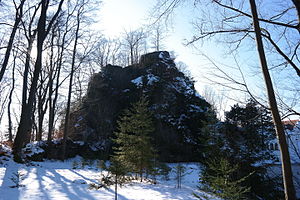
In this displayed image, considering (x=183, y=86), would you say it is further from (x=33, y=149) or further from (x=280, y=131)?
(x=280, y=131)

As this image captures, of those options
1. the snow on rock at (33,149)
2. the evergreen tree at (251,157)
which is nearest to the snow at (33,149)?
the snow on rock at (33,149)

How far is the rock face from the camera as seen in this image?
1794cm

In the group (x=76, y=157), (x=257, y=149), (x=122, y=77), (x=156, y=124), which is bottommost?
(x=76, y=157)

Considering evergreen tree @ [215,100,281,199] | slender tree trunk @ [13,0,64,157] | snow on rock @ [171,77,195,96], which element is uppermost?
snow on rock @ [171,77,195,96]

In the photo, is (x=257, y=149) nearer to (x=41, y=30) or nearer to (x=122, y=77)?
(x=41, y=30)

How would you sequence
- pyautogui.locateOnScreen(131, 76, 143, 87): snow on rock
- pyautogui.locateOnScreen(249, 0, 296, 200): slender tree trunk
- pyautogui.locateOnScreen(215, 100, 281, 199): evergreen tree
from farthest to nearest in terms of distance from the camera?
pyautogui.locateOnScreen(131, 76, 143, 87): snow on rock, pyautogui.locateOnScreen(215, 100, 281, 199): evergreen tree, pyautogui.locateOnScreen(249, 0, 296, 200): slender tree trunk

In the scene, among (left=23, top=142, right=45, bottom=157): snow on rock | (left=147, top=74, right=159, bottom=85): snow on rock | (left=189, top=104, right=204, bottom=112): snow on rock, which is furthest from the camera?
(left=147, top=74, right=159, bottom=85): snow on rock

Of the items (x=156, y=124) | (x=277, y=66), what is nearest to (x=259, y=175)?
(x=277, y=66)

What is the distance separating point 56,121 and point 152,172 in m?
19.4

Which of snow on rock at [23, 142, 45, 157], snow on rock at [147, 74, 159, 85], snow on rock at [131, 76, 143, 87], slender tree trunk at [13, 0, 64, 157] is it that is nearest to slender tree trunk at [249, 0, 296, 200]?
slender tree trunk at [13, 0, 64, 157]

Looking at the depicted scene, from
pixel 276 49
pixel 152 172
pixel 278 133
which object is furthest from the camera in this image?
pixel 152 172

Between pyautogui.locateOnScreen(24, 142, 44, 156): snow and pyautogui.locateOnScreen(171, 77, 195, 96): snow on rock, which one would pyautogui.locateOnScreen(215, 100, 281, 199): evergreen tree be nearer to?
pyautogui.locateOnScreen(171, 77, 195, 96): snow on rock

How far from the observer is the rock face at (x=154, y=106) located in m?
17.9

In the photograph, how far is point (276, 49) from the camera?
15.2ft
